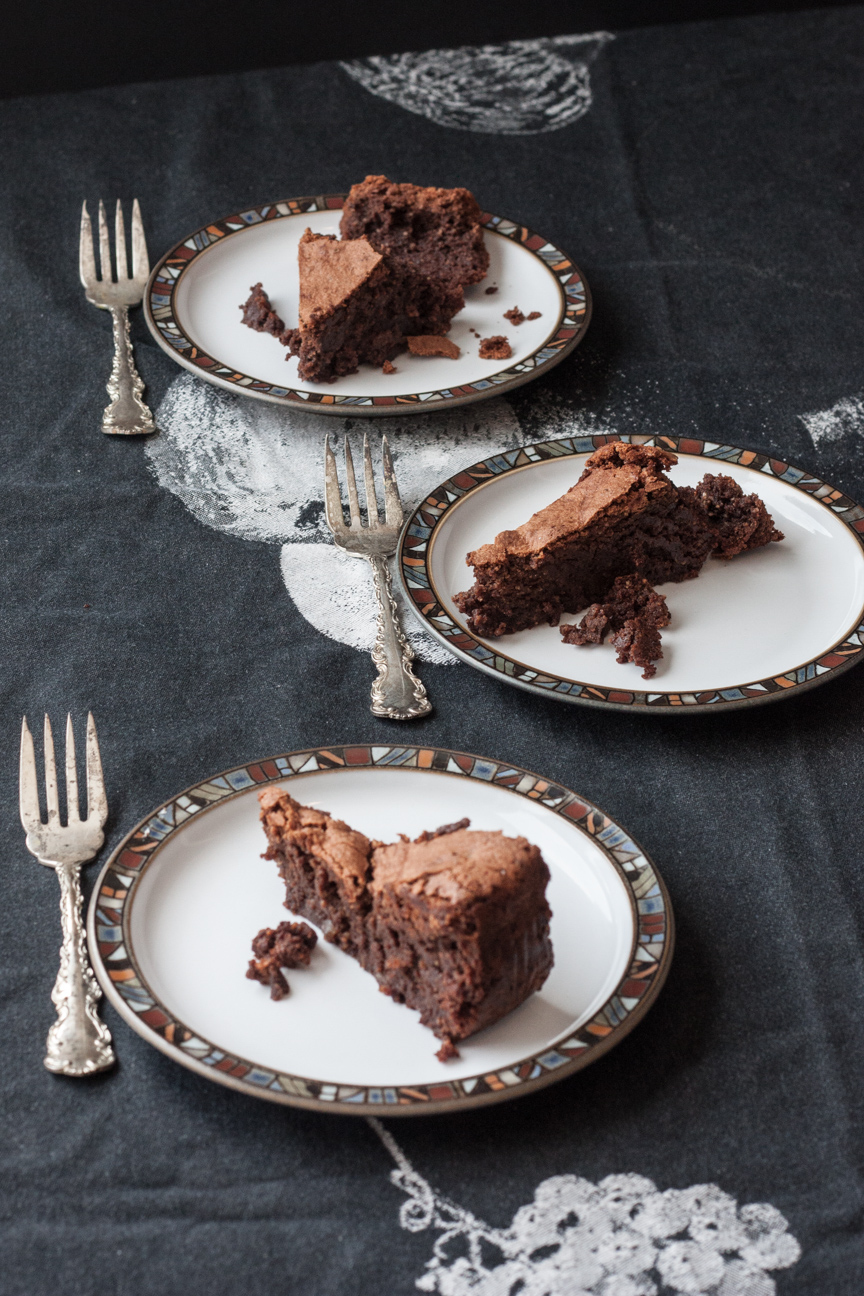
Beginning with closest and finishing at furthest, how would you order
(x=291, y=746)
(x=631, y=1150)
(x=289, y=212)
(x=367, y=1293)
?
1. (x=367, y=1293)
2. (x=631, y=1150)
3. (x=291, y=746)
4. (x=289, y=212)

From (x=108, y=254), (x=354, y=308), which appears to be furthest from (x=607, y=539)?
(x=108, y=254)

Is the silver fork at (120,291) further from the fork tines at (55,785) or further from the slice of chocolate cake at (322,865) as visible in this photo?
the slice of chocolate cake at (322,865)

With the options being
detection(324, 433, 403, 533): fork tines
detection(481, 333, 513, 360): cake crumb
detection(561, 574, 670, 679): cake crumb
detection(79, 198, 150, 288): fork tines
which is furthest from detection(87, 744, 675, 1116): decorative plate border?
detection(79, 198, 150, 288): fork tines

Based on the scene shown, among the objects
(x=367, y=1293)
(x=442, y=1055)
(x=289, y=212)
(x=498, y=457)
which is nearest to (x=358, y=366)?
(x=498, y=457)

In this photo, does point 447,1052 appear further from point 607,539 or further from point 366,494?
point 366,494

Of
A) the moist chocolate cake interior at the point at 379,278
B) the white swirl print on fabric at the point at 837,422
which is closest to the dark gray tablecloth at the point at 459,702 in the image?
the white swirl print on fabric at the point at 837,422

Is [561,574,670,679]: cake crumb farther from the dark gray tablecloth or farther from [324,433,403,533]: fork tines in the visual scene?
[324,433,403,533]: fork tines

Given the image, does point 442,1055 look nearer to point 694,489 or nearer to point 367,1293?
point 367,1293
